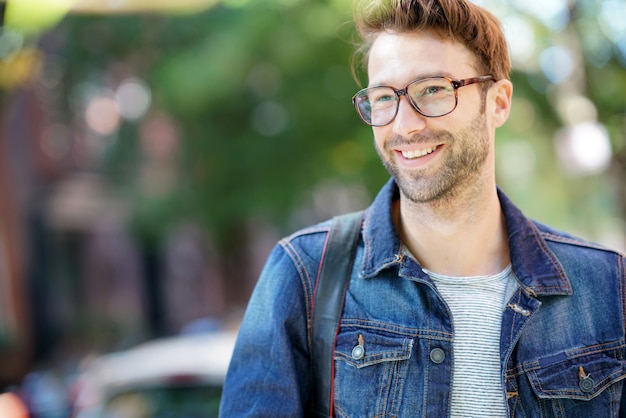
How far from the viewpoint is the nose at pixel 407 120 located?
2371mm

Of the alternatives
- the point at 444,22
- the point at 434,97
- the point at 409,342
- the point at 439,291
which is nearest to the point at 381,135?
the point at 434,97

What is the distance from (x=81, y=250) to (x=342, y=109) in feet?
42.3

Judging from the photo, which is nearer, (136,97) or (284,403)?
(284,403)

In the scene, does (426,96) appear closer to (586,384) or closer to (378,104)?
(378,104)

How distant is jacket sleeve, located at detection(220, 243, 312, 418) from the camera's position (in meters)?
2.23

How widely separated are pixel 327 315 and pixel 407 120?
0.65m

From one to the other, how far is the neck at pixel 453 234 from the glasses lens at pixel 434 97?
0.29 meters

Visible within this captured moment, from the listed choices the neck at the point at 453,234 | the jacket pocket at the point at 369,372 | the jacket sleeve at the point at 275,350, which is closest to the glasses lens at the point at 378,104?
the neck at the point at 453,234

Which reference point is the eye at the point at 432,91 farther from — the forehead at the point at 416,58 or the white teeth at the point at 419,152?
the white teeth at the point at 419,152

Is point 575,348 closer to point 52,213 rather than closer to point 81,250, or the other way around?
point 52,213

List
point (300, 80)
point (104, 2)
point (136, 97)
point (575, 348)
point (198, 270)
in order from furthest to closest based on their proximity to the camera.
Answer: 1. point (198, 270)
2. point (136, 97)
3. point (300, 80)
4. point (104, 2)
5. point (575, 348)

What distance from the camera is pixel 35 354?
16156 mm

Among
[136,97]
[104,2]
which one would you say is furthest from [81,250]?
[104,2]

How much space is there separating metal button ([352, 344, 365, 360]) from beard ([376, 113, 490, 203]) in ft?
1.62
